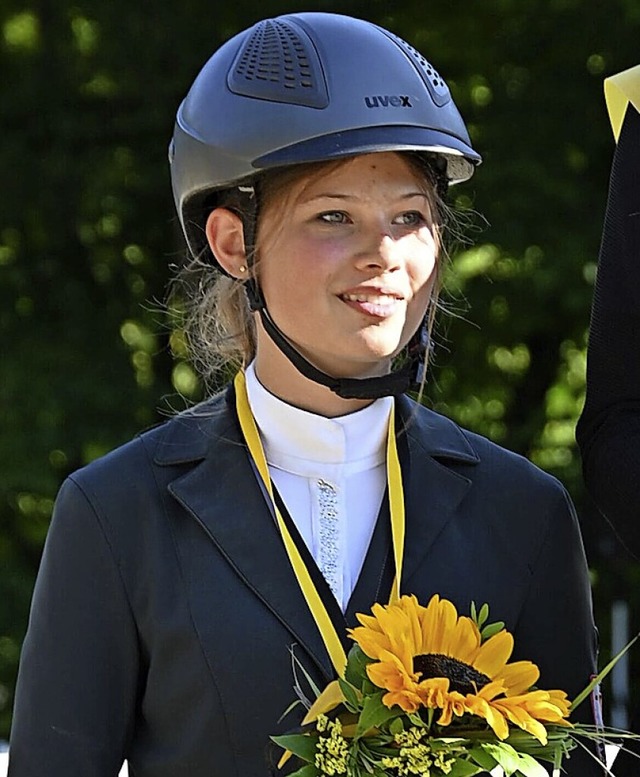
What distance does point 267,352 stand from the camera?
2.99m

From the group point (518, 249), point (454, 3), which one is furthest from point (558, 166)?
point (454, 3)

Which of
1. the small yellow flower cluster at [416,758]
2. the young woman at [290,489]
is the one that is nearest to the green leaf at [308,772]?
the small yellow flower cluster at [416,758]

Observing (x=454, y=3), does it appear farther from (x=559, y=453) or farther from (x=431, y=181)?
(x=431, y=181)

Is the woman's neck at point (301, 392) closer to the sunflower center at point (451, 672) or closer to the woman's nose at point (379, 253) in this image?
the woman's nose at point (379, 253)

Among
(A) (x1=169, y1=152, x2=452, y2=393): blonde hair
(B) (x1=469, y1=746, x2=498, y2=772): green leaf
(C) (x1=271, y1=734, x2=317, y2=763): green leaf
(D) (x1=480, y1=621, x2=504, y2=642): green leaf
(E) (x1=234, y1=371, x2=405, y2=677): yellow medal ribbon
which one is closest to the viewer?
(B) (x1=469, y1=746, x2=498, y2=772): green leaf

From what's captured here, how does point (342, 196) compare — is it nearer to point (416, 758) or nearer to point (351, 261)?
point (351, 261)

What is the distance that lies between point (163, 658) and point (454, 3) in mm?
5379

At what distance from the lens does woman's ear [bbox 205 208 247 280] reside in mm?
3029

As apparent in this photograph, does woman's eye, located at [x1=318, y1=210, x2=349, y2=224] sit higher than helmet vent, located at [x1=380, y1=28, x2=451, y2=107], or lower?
lower

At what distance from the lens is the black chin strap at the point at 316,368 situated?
2877 millimetres

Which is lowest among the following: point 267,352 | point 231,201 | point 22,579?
point 22,579

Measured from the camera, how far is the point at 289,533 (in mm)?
2801

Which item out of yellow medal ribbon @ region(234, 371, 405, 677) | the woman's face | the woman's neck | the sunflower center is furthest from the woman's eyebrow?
the sunflower center

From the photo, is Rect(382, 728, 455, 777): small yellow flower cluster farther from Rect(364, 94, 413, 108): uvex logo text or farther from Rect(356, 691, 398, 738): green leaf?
Rect(364, 94, 413, 108): uvex logo text
